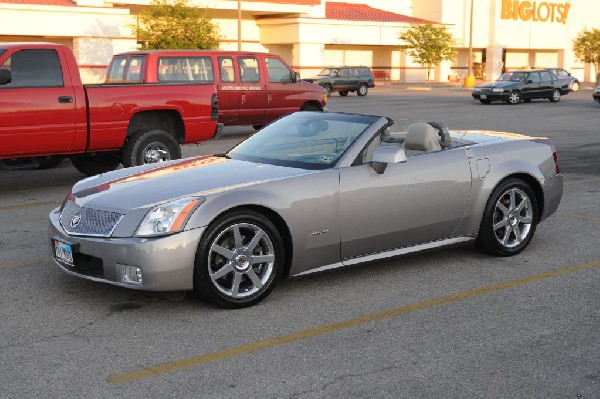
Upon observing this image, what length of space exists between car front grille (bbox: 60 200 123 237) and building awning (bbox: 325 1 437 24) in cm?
5689

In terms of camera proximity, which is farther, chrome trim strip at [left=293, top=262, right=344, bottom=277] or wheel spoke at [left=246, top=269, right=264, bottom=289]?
chrome trim strip at [left=293, top=262, right=344, bottom=277]

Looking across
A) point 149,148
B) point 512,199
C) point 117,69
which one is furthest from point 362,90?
point 512,199

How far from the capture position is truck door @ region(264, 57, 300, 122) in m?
19.8

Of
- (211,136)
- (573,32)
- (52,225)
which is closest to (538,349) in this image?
(52,225)

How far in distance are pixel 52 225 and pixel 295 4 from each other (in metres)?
53.1

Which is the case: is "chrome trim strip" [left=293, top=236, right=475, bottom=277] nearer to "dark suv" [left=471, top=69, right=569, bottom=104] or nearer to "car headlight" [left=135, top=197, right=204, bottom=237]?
"car headlight" [left=135, top=197, right=204, bottom=237]

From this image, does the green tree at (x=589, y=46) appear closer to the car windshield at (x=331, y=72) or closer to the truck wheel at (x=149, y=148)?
the car windshield at (x=331, y=72)

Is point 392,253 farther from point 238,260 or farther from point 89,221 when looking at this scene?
point 89,221

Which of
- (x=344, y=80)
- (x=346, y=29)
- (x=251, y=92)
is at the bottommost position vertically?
(x=251, y=92)

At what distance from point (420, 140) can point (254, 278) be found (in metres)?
2.00

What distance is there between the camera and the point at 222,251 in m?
5.79

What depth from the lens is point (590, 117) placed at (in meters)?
27.8

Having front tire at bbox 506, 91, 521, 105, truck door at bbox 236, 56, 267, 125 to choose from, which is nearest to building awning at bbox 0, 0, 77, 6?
front tire at bbox 506, 91, 521, 105

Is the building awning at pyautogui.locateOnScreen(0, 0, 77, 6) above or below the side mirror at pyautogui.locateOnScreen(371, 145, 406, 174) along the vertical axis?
above
